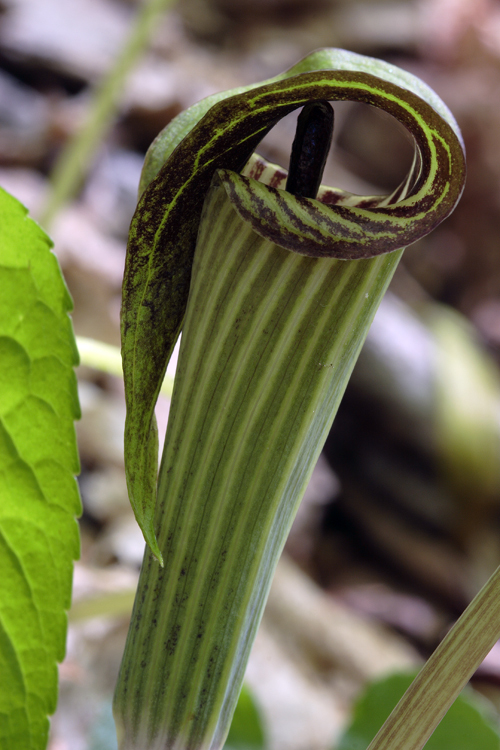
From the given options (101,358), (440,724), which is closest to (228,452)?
(101,358)

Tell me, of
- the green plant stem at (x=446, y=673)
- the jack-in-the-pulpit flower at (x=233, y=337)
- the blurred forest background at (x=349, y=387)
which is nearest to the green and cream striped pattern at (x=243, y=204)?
the jack-in-the-pulpit flower at (x=233, y=337)

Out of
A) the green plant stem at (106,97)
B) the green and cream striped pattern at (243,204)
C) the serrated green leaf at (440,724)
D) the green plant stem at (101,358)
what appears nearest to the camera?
the green and cream striped pattern at (243,204)

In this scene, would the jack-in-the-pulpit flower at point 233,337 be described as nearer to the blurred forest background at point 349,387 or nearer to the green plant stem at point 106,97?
the blurred forest background at point 349,387

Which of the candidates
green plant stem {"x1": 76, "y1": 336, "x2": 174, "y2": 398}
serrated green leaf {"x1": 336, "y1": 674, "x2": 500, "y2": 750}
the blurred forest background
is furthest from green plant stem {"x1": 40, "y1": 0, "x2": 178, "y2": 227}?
serrated green leaf {"x1": 336, "y1": 674, "x2": 500, "y2": 750}

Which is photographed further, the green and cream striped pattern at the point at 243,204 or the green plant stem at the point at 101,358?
the green plant stem at the point at 101,358

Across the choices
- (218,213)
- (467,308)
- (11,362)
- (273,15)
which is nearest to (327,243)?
(218,213)

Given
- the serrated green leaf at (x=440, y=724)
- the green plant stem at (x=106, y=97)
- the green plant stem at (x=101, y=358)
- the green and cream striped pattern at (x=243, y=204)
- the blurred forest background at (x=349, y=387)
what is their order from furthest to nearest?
1. the blurred forest background at (x=349, y=387)
2. the green plant stem at (x=106, y=97)
3. the serrated green leaf at (x=440, y=724)
4. the green plant stem at (x=101, y=358)
5. the green and cream striped pattern at (x=243, y=204)
